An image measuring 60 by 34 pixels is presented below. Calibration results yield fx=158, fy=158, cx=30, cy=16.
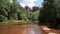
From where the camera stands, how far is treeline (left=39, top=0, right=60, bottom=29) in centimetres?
1359

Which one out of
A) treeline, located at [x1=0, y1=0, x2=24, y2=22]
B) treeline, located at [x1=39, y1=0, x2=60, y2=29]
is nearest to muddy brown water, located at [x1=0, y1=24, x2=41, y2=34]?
treeline, located at [x1=39, y1=0, x2=60, y2=29]

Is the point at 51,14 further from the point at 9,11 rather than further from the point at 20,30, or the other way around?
the point at 9,11

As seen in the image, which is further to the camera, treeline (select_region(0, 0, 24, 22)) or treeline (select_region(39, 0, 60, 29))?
treeline (select_region(0, 0, 24, 22))

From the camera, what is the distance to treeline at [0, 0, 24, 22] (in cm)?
2219

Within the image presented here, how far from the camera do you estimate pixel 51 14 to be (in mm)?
15375

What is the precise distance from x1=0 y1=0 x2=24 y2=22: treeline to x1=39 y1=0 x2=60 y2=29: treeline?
6122mm

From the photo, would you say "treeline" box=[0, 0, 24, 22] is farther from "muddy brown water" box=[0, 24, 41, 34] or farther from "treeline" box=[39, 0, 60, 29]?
"muddy brown water" box=[0, 24, 41, 34]

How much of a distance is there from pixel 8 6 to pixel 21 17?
3.67 metres

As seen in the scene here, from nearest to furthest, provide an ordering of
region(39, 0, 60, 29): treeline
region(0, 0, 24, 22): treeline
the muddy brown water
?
the muddy brown water
region(39, 0, 60, 29): treeline
region(0, 0, 24, 22): treeline

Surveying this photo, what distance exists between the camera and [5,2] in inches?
923

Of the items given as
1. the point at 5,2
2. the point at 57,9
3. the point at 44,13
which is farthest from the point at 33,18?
the point at 57,9

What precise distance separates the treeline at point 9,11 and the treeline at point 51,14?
20.1 feet

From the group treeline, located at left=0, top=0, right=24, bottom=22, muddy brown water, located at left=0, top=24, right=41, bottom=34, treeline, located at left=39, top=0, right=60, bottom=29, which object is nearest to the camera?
muddy brown water, located at left=0, top=24, right=41, bottom=34

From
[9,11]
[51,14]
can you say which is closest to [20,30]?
[51,14]
